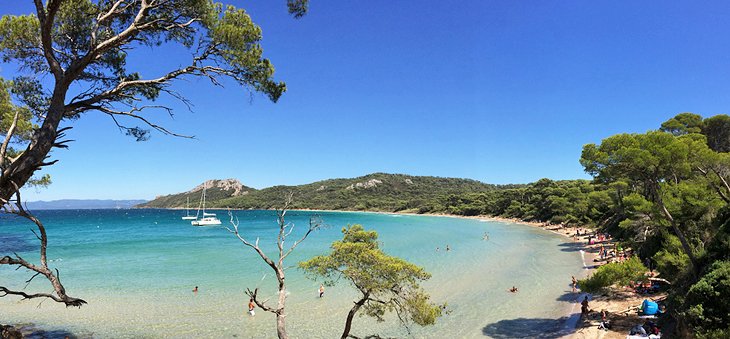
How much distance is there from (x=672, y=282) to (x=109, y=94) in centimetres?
2202

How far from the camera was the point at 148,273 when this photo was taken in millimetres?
33781

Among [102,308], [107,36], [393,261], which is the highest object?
[107,36]

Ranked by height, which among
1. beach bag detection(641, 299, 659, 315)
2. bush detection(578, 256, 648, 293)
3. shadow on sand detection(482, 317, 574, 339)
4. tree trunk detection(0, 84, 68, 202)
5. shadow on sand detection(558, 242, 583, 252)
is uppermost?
tree trunk detection(0, 84, 68, 202)

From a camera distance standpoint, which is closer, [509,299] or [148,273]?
[509,299]

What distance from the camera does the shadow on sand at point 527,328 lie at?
1791 cm

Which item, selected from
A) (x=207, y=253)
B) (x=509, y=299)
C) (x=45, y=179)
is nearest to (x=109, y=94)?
(x=45, y=179)

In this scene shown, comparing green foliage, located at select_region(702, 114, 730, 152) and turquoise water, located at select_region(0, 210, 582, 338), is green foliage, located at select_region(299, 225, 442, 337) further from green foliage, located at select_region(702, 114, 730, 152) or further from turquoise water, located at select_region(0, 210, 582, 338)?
green foliage, located at select_region(702, 114, 730, 152)

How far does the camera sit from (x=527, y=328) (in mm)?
18859

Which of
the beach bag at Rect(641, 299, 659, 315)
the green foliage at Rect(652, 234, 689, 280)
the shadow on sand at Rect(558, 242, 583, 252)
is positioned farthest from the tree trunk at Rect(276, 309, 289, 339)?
the shadow on sand at Rect(558, 242, 583, 252)

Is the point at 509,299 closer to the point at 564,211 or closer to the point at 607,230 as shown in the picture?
the point at 607,230

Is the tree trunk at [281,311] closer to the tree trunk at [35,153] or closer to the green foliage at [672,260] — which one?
the tree trunk at [35,153]

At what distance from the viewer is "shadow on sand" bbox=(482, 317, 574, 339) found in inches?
705

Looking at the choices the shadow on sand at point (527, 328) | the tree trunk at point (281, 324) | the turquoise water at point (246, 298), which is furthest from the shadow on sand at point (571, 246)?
the tree trunk at point (281, 324)

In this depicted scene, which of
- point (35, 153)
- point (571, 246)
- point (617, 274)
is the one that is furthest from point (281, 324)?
point (571, 246)
